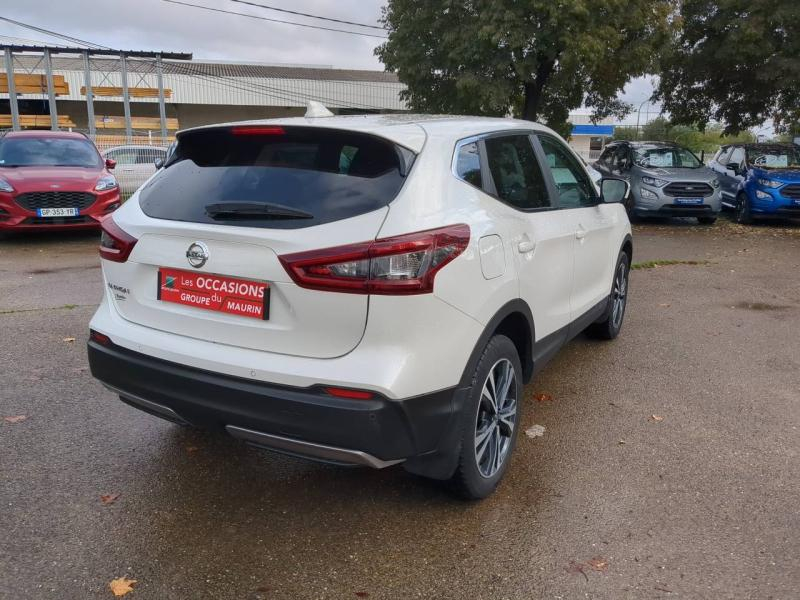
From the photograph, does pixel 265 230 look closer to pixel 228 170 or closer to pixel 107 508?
pixel 228 170

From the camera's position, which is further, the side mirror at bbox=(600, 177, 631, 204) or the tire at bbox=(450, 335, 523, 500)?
the side mirror at bbox=(600, 177, 631, 204)

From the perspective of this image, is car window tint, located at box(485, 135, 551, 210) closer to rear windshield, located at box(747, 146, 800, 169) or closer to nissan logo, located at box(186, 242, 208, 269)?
nissan logo, located at box(186, 242, 208, 269)

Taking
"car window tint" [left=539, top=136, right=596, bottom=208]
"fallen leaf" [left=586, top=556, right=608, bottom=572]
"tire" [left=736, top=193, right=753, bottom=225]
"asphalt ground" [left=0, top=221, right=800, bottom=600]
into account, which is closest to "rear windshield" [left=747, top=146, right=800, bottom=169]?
"tire" [left=736, top=193, right=753, bottom=225]

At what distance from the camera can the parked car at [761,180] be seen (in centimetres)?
1353

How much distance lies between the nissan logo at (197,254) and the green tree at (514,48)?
46.0ft

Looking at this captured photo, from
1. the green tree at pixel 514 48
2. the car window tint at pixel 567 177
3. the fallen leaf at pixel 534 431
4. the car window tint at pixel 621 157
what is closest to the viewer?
the fallen leaf at pixel 534 431

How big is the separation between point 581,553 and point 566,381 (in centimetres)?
215

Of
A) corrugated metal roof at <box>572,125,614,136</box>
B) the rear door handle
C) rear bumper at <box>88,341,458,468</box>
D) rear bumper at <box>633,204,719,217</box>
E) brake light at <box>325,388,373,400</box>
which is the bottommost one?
corrugated metal roof at <box>572,125,614,136</box>

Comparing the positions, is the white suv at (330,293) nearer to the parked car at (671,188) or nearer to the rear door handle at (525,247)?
the rear door handle at (525,247)

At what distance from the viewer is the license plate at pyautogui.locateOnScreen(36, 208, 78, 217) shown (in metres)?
10.0

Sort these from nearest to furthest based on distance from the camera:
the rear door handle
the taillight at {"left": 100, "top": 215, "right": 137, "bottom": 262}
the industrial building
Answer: the taillight at {"left": 100, "top": 215, "right": 137, "bottom": 262} < the rear door handle < the industrial building

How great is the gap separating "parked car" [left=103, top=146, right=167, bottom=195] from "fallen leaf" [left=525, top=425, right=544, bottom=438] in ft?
44.0

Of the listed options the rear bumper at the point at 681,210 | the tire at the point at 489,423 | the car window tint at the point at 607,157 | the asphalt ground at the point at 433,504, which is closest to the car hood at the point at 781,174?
the rear bumper at the point at 681,210

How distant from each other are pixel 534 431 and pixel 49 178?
8.88 m
